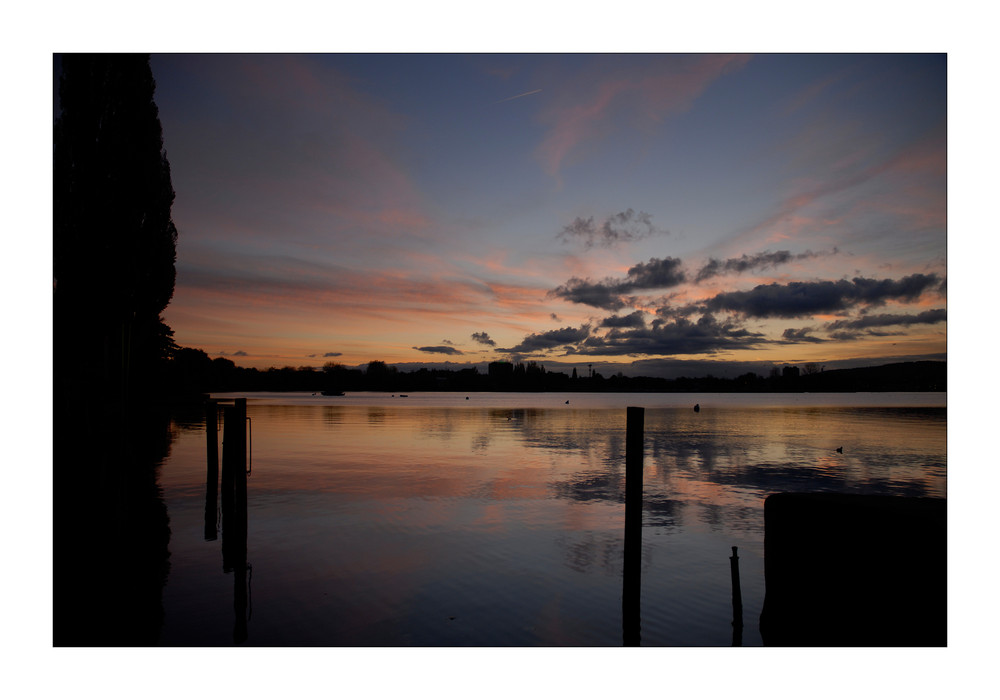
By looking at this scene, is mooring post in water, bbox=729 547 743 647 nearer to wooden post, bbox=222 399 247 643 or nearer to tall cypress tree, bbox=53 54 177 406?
wooden post, bbox=222 399 247 643

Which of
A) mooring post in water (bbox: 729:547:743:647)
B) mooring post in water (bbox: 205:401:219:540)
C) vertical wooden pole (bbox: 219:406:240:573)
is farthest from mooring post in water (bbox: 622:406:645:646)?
mooring post in water (bbox: 205:401:219:540)

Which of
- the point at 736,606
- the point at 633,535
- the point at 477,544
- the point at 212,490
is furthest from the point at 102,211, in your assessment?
the point at 736,606

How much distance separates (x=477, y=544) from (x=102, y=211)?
18.8 m

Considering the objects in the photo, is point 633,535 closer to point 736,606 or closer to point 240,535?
point 736,606

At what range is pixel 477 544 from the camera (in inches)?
454

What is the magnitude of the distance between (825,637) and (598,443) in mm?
26365

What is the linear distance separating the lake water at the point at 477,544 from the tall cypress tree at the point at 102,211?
16.7 feet

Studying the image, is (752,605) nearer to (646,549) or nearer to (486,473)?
(646,549)

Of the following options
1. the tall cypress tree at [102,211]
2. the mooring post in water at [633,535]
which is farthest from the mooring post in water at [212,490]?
the mooring post in water at [633,535]

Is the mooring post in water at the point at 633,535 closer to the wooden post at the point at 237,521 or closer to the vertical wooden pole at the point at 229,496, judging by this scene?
the wooden post at the point at 237,521

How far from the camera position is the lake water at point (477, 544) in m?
7.60

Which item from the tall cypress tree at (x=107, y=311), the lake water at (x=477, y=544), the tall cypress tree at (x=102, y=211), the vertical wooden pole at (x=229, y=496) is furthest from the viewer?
the tall cypress tree at (x=102, y=211)

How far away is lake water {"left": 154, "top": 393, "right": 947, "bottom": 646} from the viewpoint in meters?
7.60

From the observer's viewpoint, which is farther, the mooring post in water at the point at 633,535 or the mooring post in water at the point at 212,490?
the mooring post in water at the point at 212,490
